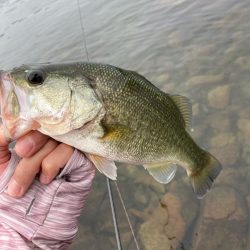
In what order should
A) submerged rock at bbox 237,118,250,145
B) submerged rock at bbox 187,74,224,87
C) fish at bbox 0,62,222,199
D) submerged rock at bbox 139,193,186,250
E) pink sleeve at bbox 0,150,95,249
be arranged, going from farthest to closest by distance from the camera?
submerged rock at bbox 187,74,224,87 → submerged rock at bbox 237,118,250,145 → submerged rock at bbox 139,193,186,250 → pink sleeve at bbox 0,150,95,249 → fish at bbox 0,62,222,199

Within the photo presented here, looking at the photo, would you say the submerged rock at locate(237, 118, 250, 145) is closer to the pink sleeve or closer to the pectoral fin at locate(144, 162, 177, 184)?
the pectoral fin at locate(144, 162, 177, 184)

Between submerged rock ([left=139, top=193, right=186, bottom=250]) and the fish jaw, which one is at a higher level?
the fish jaw

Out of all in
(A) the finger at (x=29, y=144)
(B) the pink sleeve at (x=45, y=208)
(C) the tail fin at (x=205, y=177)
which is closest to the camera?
(A) the finger at (x=29, y=144)

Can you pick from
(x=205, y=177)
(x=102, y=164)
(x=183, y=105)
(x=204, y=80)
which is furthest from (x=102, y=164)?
(x=204, y=80)

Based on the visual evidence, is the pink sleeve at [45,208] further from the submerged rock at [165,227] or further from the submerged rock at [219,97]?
the submerged rock at [219,97]

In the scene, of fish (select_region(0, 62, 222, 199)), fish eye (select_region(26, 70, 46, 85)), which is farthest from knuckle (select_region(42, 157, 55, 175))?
fish eye (select_region(26, 70, 46, 85))

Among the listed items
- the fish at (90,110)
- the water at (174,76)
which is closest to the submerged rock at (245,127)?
the water at (174,76)

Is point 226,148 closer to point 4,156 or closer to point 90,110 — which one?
point 90,110
